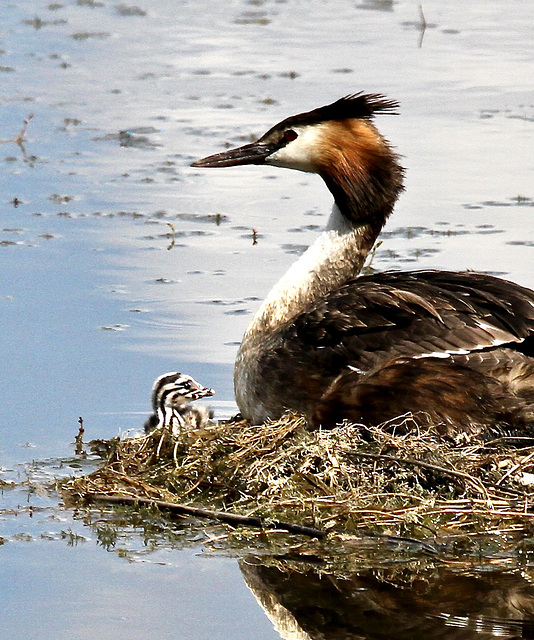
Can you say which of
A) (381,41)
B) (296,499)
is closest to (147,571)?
(296,499)

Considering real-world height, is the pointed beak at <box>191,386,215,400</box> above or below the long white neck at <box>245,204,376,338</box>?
below

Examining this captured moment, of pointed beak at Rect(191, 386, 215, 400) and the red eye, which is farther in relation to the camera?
the red eye

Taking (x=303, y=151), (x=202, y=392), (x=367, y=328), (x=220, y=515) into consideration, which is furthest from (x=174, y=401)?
(x=303, y=151)

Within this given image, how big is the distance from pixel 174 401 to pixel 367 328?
95 centimetres

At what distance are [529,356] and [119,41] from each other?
10163 millimetres

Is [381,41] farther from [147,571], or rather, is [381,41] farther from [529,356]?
[147,571]

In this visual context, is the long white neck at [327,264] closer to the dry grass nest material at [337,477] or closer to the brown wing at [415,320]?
the brown wing at [415,320]

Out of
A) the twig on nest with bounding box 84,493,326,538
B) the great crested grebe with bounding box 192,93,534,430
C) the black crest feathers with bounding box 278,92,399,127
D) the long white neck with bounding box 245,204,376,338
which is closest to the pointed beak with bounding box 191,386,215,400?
the great crested grebe with bounding box 192,93,534,430

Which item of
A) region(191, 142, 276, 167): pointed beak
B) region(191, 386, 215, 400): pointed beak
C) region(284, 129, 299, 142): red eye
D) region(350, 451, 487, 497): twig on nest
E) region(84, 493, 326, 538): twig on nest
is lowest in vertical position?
region(84, 493, 326, 538): twig on nest

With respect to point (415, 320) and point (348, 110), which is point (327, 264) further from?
point (415, 320)

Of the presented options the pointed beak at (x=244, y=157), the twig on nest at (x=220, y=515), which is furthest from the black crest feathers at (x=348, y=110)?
the twig on nest at (x=220, y=515)

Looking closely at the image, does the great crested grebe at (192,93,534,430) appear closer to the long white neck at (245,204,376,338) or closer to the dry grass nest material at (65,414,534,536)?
the long white neck at (245,204,376,338)

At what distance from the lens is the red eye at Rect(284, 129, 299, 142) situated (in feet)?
23.5

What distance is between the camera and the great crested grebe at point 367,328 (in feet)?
20.1
